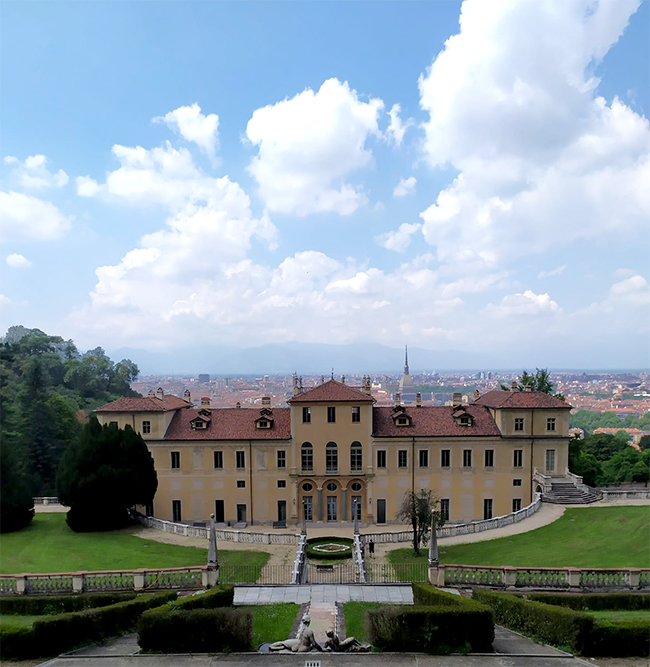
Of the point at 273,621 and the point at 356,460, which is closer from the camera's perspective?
the point at 273,621

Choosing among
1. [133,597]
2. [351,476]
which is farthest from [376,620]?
[351,476]

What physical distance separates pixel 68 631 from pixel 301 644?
7.60 m

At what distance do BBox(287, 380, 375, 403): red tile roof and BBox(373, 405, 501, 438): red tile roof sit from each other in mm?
3086

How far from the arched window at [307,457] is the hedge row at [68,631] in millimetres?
24693

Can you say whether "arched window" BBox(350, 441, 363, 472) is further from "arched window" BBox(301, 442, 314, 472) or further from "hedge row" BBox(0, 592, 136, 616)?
"hedge row" BBox(0, 592, 136, 616)

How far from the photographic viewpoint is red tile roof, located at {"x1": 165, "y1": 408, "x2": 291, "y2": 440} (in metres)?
42.3

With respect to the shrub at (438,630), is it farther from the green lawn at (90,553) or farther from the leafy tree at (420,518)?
the leafy tree at (420,518)

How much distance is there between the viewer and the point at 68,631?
51.8ft

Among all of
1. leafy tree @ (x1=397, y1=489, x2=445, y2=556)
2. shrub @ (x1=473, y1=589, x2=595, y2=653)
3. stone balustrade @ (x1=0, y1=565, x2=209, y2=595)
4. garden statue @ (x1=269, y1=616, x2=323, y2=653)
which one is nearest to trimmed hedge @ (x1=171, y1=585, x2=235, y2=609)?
stone balustrade @ (x1=0, y1=565, x2=209, y2=595)

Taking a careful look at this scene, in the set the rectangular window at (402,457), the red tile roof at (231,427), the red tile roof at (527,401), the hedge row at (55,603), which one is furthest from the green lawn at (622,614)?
the red tile roof at (231,427)

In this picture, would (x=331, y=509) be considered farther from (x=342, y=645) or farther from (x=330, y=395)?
(x=342, y=645)

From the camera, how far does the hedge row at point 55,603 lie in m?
19.2

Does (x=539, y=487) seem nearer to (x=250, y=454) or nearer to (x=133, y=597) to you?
(x=250, y=454)

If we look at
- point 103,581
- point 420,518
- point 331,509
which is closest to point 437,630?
point 103,581
